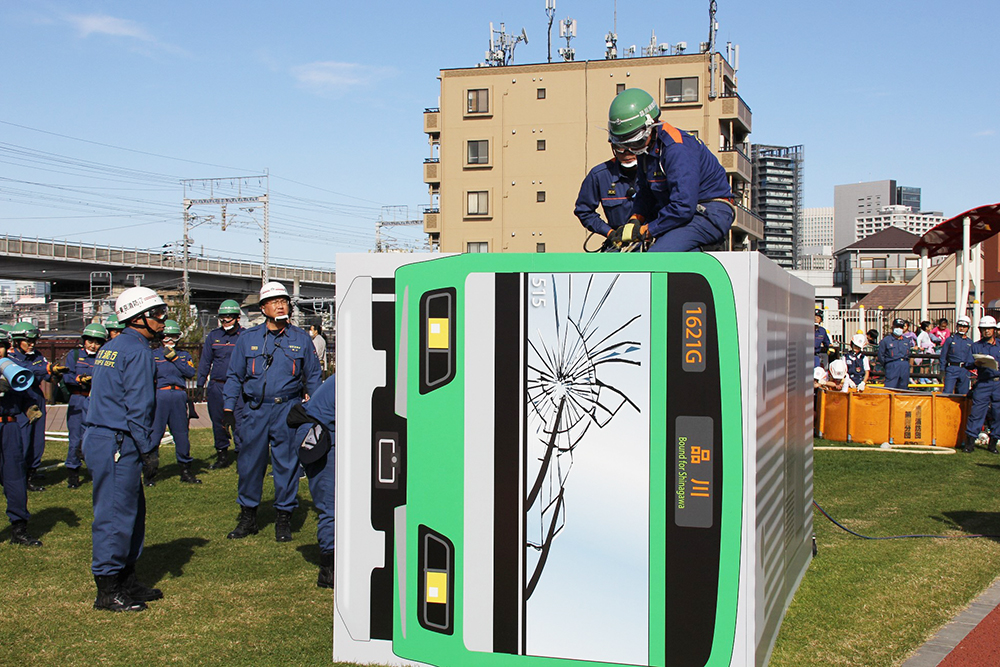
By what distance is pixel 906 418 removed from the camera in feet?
46.7

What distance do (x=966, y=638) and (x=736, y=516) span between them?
85.2 inches

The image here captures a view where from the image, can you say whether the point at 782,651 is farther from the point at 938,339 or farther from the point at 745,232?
the point at 745,232

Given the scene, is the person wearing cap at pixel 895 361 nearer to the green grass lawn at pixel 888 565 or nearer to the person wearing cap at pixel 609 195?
the green grass lawn at pixel 888 565

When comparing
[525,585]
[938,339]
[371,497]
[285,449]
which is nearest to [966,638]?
[525,585]

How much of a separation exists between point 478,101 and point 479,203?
212 inches

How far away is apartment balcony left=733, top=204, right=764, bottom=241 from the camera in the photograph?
48.9 metres

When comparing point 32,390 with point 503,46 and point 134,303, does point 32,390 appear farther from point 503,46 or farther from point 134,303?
point 503,46

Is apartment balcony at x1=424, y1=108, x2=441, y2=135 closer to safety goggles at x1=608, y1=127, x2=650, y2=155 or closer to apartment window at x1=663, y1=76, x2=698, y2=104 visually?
apartment window at x1=663, y1=76, x2=698, y2=104

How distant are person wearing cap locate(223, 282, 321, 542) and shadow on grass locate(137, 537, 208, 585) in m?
0.40

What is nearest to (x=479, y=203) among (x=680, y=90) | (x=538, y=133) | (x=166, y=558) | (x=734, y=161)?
(x=538, y=133)

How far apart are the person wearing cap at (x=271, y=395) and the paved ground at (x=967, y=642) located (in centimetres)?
515

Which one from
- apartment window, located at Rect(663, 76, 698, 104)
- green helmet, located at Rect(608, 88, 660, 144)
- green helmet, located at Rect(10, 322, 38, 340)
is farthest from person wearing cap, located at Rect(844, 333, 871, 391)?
apartment window, located at Rect(663, 76, 698, 104)

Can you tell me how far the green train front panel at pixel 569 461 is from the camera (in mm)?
4152

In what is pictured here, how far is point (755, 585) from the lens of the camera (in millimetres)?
4176
